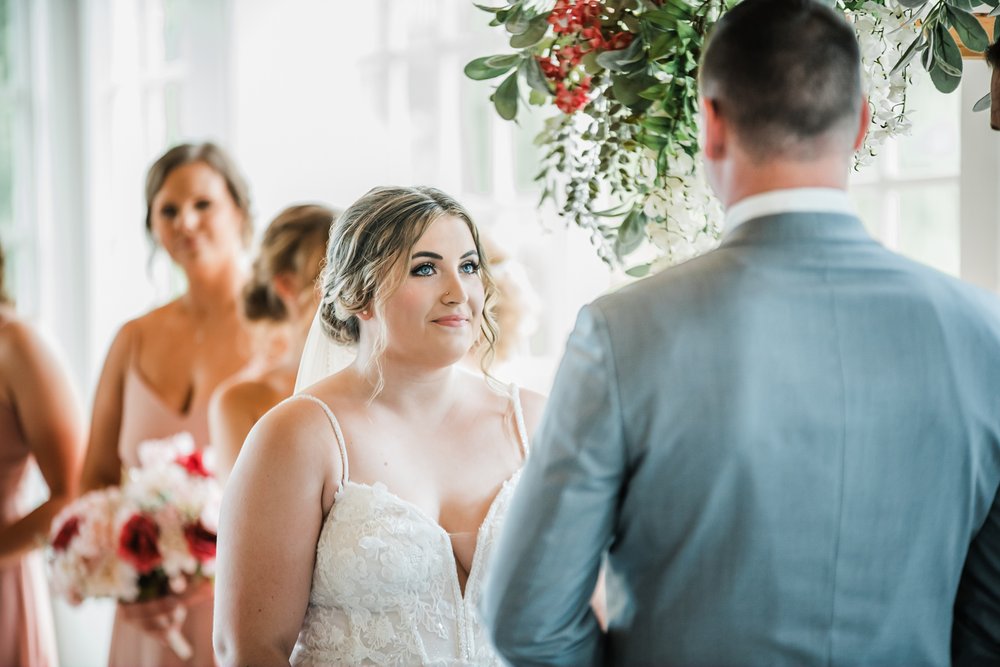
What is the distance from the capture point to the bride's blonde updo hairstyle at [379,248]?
1.84 meters

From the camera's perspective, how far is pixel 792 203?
1.16 m

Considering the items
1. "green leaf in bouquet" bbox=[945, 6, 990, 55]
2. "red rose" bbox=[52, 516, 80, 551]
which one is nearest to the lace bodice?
"green leaf in bouquet" bbox=[945, 6, 990, 55]

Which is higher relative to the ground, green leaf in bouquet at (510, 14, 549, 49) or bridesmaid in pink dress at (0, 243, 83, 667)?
green leaf in bouquet at (510, 14, 549, 49)

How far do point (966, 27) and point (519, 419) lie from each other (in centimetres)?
98

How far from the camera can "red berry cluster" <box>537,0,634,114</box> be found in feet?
4.94

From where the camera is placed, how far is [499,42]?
326 centimetres

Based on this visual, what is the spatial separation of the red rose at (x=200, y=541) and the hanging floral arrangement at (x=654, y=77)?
4.93 ft

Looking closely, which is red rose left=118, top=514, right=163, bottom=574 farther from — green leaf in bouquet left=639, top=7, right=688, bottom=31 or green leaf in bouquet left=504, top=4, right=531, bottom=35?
green leaf in bouquet left=639, top=7, right=688, bottom=31

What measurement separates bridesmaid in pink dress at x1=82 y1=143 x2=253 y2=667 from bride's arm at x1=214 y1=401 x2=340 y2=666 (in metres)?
1.55

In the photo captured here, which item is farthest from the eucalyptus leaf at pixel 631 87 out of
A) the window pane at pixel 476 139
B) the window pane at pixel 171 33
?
the window pane at pixel 171 33

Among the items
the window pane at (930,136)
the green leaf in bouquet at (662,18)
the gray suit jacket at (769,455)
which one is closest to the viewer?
the gray suit jacket at (769,455)

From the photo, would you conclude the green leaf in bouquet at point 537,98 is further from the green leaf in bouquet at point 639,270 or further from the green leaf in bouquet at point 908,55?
the green leaf in bouquet at point 908,55

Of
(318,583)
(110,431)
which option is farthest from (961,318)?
(110,431)

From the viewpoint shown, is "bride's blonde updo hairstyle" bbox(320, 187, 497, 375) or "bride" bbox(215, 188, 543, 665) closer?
"bride" bbox(215, 188, 543, 665)
